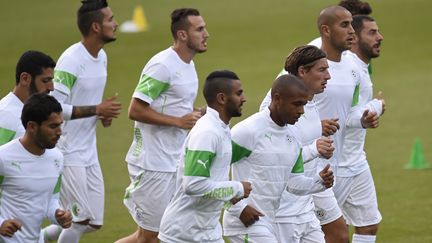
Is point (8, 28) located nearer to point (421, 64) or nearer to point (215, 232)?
point (421, 64)

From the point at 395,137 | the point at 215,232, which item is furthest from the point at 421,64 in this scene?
the point at 215,232

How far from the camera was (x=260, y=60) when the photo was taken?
31859 mm

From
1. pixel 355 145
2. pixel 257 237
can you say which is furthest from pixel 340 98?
pixel 257 237

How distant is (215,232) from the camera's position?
34.8ft

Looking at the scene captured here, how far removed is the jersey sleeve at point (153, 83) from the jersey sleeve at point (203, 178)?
2.63 meters

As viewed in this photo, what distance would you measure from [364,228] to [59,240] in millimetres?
3342

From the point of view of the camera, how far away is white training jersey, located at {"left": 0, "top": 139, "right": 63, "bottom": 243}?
405 inches

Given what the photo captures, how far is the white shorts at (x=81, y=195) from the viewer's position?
13115 millimetres

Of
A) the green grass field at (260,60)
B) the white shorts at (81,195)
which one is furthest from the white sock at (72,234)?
the green grass field at (260,60)

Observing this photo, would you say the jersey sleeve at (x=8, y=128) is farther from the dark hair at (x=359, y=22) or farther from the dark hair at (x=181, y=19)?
the dark hair at (x=359, y=22)

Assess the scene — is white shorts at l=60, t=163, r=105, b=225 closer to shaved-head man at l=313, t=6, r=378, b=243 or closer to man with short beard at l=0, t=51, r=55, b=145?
man with short beard at l=0, t=51, r=55, b=145

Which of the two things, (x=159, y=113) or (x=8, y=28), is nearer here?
(x=159, y=113)

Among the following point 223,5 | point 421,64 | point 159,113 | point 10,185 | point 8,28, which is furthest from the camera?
point 223,5

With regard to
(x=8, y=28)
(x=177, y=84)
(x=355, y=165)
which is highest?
(x=177, y=84)
